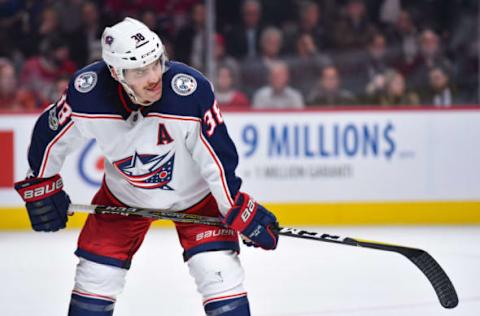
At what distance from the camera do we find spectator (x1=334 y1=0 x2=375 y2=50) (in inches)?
269

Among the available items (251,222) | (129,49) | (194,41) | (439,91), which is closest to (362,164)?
(439,91)

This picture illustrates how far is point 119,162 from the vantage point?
287cm

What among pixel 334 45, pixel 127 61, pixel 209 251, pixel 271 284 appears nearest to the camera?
pixel 127 61

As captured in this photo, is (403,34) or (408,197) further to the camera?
(403,34)

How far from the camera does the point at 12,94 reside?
21.0ft

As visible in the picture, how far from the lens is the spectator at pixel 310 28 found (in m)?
6.77

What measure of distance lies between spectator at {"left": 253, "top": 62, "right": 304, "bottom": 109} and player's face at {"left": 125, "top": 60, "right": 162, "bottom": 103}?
12.3 feet

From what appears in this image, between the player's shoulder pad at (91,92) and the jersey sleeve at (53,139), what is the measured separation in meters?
0.04

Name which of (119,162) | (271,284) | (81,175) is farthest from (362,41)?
(119,162)

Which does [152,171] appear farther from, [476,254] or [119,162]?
[476,254]

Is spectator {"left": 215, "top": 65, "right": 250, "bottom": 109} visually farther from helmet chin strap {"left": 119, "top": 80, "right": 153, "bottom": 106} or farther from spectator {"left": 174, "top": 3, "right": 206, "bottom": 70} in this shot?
helmet chin strap {"left": 119, "top": 80, "right": 153, "bottom": 106}

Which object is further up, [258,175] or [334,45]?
[334,45]

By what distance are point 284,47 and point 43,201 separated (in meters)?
3.97

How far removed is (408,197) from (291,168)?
0.76 m
